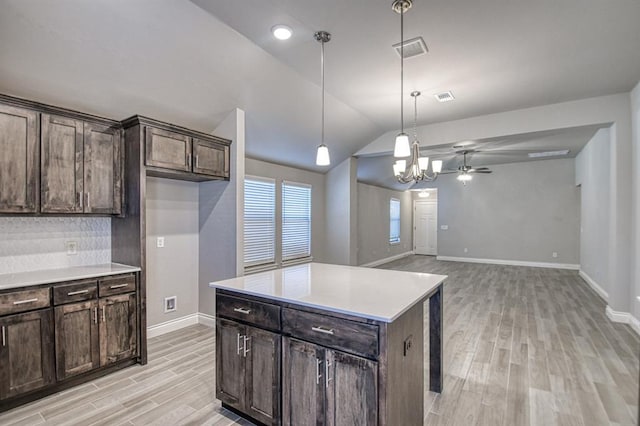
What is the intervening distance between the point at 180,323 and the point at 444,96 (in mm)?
4625

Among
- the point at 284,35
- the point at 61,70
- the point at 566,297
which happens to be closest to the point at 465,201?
the point at 566,297

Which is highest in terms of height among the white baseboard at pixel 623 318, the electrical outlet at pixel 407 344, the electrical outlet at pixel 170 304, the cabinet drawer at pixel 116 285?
the cabinet drawer at pixel 116 285

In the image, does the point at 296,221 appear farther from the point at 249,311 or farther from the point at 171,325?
the point at 249,311

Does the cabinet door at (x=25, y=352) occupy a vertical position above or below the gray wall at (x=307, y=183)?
below

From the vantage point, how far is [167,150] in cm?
331

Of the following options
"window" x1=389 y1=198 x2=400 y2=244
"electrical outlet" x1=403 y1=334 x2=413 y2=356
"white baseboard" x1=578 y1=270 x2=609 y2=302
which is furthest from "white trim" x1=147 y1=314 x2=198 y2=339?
"window" x1=389 y1=198 x2=400 y2=244

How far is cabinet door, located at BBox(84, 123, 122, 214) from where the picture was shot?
293 centimetres

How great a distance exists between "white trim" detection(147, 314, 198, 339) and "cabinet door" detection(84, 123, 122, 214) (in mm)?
1544

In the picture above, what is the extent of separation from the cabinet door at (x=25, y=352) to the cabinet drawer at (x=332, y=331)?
2.03m

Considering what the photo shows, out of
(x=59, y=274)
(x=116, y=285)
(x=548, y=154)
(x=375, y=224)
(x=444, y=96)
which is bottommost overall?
(x=116, y=285)

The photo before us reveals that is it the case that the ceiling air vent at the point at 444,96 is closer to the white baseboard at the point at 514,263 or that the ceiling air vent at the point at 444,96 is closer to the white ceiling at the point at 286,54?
the white ceiling at the point at 286,54

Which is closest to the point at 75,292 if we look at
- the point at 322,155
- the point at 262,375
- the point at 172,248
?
the point at 172,248

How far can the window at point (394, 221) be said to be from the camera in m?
10.3

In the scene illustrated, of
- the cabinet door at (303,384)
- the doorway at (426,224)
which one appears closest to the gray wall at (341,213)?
the cabinet door at (303,384)
